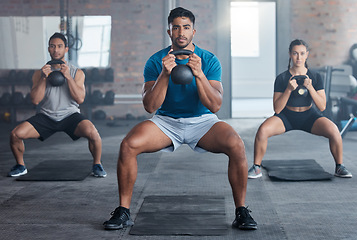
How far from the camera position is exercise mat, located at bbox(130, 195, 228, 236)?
224 centimetres

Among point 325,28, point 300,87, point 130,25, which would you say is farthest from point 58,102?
point 325,28

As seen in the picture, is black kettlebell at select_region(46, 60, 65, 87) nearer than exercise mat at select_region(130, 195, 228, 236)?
No

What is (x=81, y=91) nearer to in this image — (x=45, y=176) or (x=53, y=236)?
(x=45, y=176)

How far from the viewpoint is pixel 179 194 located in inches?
116

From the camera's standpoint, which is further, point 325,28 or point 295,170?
point 325,28

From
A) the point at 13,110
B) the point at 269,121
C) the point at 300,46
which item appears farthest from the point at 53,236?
the point at 13,110

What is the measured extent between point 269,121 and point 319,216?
109 centimetres

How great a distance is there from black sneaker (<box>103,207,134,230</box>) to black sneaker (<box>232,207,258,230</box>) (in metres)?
0.52

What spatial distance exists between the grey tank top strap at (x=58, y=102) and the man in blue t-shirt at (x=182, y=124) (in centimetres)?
122

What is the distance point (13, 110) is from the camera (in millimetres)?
7410

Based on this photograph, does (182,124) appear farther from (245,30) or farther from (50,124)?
(245,30)

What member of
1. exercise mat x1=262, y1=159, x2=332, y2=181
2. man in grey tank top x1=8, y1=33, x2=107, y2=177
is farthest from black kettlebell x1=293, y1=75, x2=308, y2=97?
man in grey tank top x1=8, y1=33, x2=107, y2=177

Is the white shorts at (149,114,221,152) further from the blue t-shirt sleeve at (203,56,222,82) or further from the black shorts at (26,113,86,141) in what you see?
the black shorts at (26,113,86,141)

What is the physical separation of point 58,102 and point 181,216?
1.55 metres
